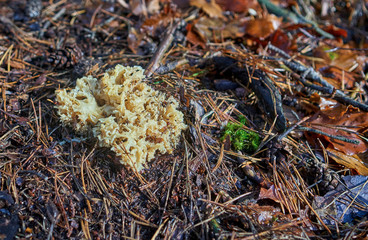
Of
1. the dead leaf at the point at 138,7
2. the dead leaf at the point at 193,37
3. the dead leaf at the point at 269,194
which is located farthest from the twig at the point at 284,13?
the dead leaf at the point at 269,194

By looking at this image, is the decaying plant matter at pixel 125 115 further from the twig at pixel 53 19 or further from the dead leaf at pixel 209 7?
the dead leaf at pixel 209 7

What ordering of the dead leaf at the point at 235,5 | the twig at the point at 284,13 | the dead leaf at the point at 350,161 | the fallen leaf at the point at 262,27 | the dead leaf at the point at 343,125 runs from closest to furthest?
the dead leaf at the point at 350,161
the dead leaf at the point at 343,125
the fallen leaf at the point at 262,27
the dead leaf at the point at 235,5
the twig at the point at 284,13

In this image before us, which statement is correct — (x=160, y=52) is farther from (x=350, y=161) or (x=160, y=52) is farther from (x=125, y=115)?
(x=350, y=161)

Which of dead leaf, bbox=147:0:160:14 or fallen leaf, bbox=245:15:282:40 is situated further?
dead leaf, bbox=147:0:160:14

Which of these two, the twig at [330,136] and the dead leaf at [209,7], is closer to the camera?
the twig at [330,136]

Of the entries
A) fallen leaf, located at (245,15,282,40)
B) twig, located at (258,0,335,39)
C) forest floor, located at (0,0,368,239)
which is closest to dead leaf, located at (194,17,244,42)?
forest floor, located at (0,0,368,239)

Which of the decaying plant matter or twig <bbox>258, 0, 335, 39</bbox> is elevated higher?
twig <bbox>258, 0, 335, 39</bbox>

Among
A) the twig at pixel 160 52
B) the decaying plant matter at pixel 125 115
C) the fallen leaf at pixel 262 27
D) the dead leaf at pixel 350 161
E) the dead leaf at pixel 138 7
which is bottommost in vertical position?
the dead leaf at pixel 350 161

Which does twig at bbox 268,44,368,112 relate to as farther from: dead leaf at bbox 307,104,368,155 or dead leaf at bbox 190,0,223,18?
dead leaf at bbox 190,0,223,18
